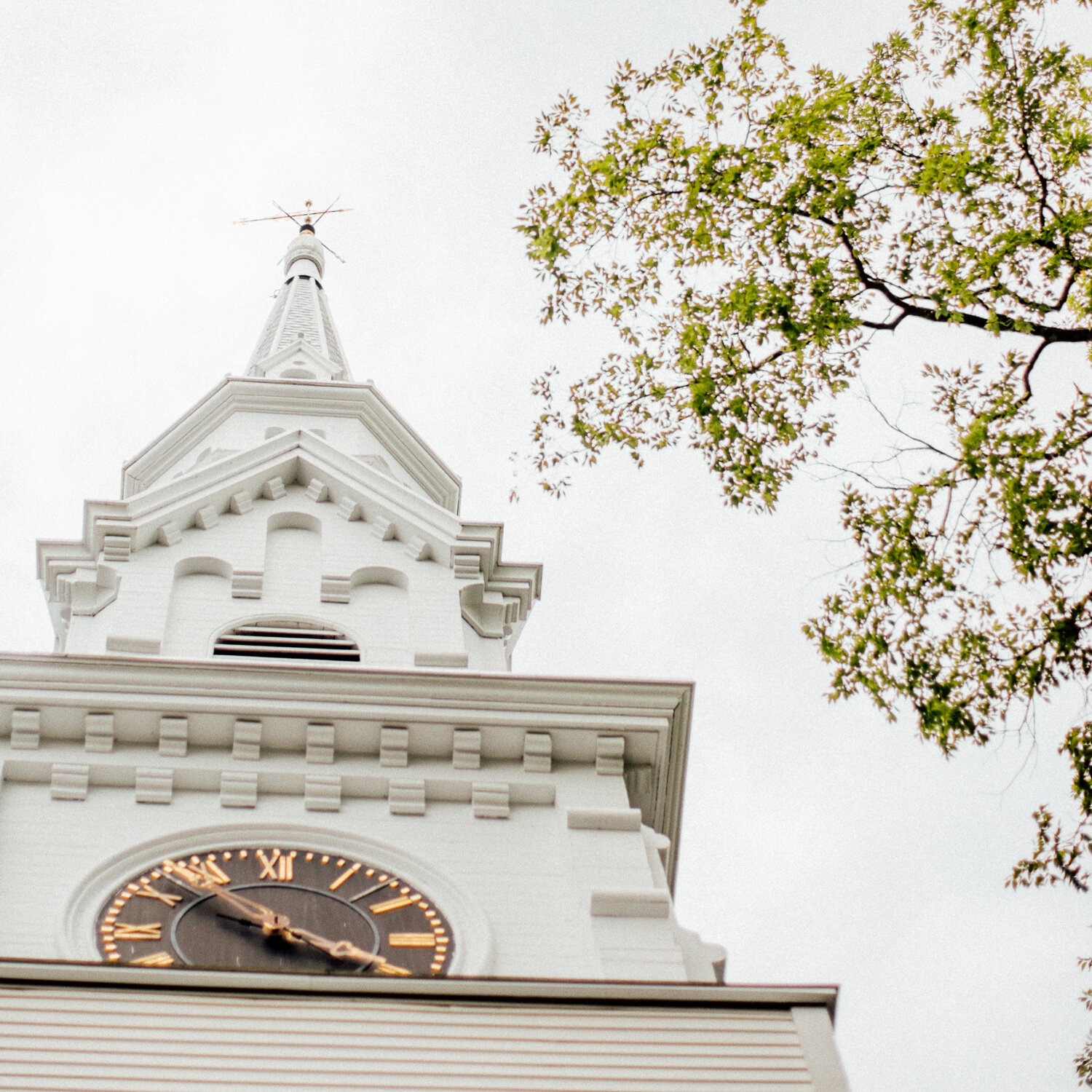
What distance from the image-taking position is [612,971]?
1848 centimetres

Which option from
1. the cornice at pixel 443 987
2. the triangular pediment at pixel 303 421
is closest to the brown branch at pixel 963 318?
the cornice at pixel 443 987

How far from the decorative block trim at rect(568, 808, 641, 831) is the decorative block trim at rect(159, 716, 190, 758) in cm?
421

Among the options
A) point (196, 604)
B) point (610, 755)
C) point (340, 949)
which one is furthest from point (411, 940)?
point (196, 604)

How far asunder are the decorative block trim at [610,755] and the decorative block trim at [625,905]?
9.17ft

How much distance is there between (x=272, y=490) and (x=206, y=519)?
1450 millimetres

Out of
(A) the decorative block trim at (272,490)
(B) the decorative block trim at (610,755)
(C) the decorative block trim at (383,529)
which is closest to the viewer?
(B) the decorative block trim at (610,755)

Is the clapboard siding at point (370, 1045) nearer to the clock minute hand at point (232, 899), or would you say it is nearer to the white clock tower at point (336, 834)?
the white clock tower at point (336, 834)

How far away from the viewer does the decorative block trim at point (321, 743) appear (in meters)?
21.8

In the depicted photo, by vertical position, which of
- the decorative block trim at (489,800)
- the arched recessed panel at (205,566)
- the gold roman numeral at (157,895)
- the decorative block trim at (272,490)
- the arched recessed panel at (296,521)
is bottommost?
the gold roman numeral at (157,895)

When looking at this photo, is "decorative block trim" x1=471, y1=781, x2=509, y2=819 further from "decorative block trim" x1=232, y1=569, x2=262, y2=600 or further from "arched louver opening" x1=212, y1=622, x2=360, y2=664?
"decorative block trim" x1=232, y1=569, x2=262, y2=600

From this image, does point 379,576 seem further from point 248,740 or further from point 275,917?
point 275,917

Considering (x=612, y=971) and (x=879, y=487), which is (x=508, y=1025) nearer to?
(x=612, y=971)

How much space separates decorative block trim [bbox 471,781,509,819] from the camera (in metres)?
21.4

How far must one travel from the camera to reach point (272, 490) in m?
30.3
